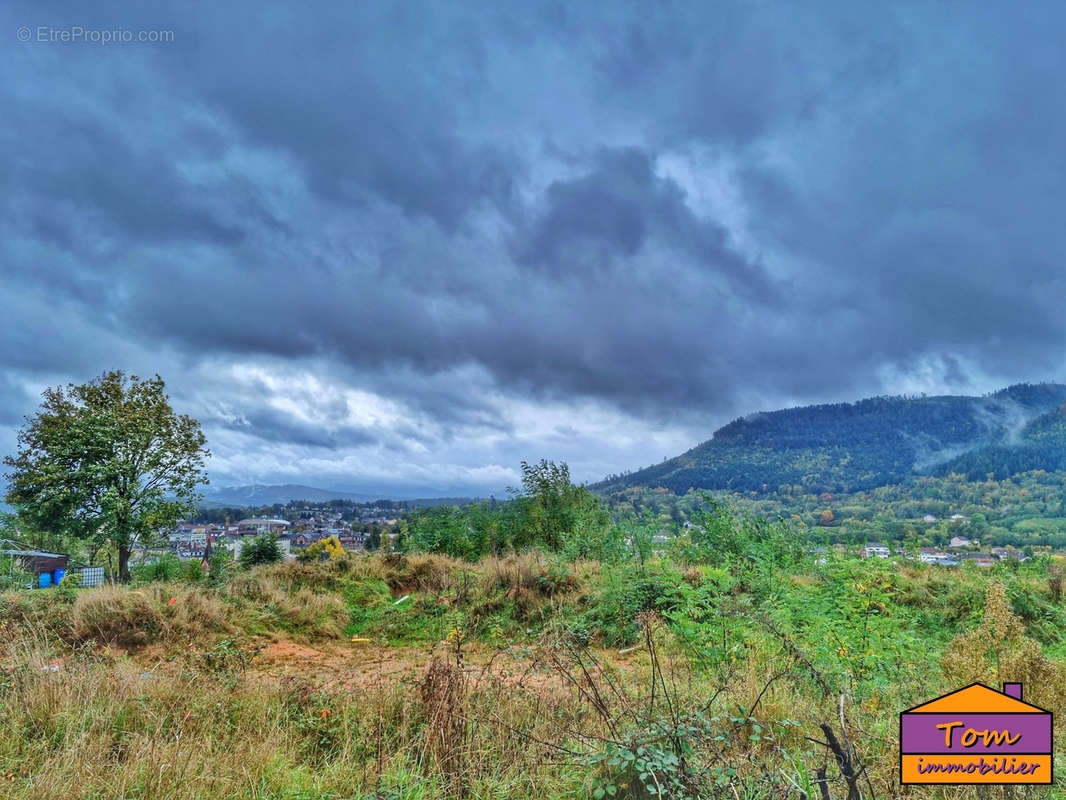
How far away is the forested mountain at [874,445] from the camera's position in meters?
54.2

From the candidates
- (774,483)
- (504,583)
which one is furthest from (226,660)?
(774,483)

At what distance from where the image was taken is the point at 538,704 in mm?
4141

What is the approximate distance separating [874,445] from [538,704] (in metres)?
96.1

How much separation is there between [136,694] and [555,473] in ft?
45.3

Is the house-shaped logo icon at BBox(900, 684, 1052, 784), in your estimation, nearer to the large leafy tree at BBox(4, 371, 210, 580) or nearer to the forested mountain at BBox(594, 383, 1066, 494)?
the large leafy tree at BBox(4, 371, 210, 580)

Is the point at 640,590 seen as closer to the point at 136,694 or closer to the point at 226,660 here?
the point at 226,660

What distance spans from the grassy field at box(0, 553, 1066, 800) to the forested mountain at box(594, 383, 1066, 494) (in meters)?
57.2

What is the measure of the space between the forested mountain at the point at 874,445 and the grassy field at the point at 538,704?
188 ft

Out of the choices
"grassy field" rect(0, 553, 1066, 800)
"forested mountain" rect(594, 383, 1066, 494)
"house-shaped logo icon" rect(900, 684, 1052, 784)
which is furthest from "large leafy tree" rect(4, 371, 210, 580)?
"forested mountain" rect(594, 383, 1066, 494)

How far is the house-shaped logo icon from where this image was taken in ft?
6.86

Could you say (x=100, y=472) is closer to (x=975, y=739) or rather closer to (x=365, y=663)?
(x=365, y=663)

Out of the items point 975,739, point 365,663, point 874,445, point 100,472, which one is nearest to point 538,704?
point 975,739

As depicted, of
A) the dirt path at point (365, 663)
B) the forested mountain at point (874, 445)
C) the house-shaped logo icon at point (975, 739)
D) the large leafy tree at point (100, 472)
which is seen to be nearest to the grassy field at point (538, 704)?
the dirt path at point (365, 663)

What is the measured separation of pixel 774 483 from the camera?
2830 inches
